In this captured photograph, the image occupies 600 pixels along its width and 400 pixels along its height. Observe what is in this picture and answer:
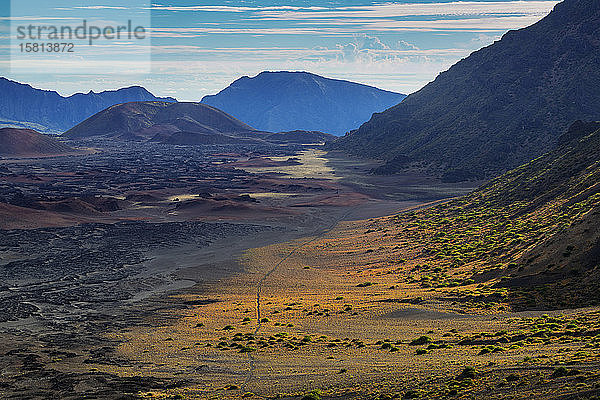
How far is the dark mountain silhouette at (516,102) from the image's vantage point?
417 ft

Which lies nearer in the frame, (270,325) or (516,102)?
(270,325)

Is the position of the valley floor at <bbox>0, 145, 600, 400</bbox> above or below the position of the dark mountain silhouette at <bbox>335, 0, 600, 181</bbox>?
below

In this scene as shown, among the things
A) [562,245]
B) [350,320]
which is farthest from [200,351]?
[562,245]

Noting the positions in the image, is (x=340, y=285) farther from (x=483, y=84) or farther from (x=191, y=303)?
(x=483, y=84)

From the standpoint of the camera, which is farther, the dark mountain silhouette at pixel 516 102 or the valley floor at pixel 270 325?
Result: the dark mountain silhouette at pixel 516 102

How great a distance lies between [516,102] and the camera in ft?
468

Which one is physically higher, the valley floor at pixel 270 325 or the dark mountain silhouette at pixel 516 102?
the dark mountain silhouette at pixel 516 102

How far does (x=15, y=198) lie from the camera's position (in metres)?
94.8

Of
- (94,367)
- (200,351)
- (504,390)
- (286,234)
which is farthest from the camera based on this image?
(286,234)

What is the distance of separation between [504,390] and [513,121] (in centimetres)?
12645

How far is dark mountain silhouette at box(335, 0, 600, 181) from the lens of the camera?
12719cm

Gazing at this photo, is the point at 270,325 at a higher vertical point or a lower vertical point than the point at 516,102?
lower

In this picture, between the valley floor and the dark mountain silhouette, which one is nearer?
the valley floor

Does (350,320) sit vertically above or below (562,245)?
below
